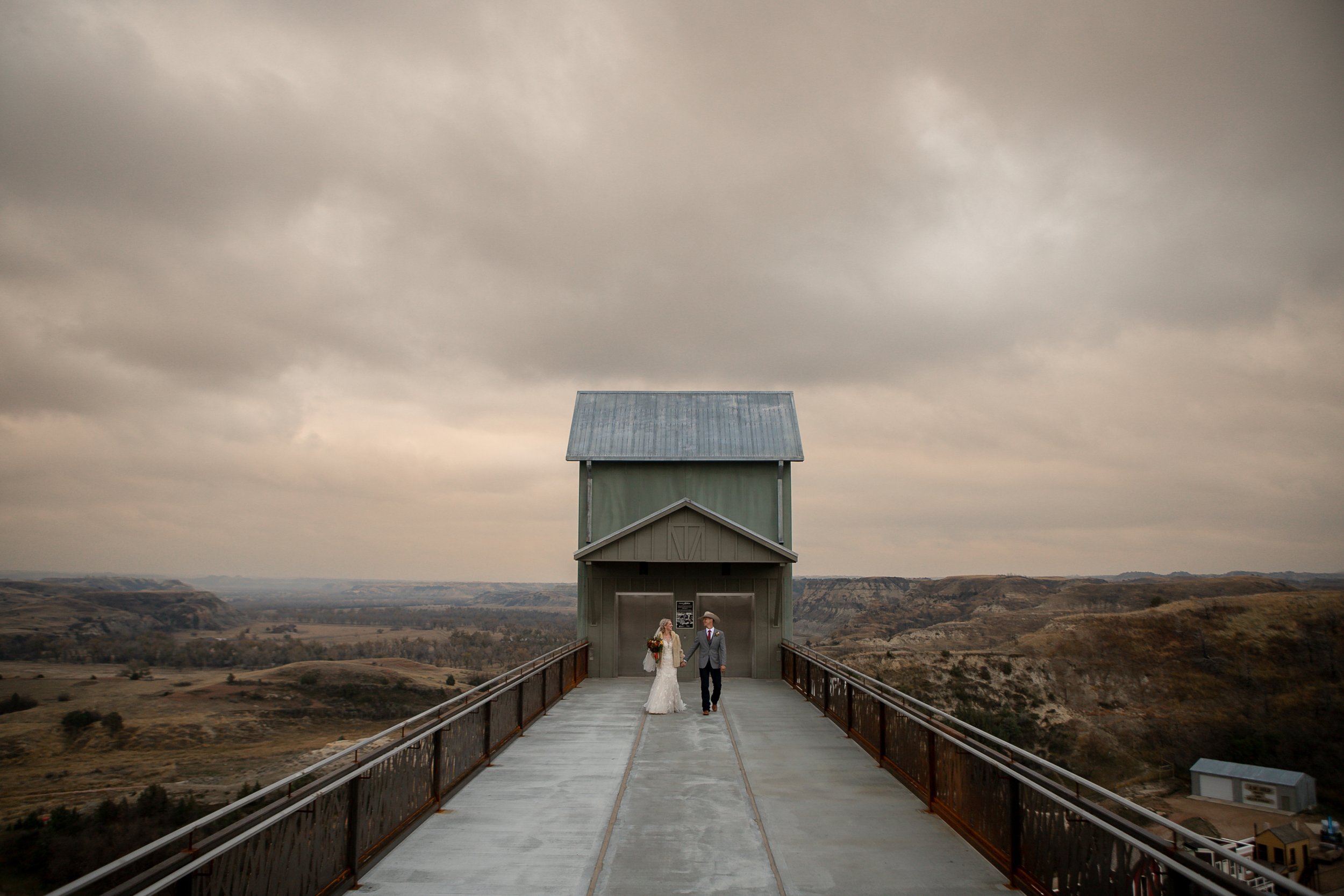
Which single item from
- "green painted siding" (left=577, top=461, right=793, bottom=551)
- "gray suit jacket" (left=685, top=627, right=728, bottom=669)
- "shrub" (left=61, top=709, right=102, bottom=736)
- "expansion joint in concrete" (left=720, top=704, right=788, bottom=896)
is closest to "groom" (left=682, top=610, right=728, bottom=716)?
"gray suit jacket" (left=685, top=627, right=728, bottom=669)

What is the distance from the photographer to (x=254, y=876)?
501cm

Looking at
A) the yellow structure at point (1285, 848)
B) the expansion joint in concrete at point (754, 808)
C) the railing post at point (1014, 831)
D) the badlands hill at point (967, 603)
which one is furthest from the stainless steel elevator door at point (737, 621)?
the badlands hill at point (967, 603)

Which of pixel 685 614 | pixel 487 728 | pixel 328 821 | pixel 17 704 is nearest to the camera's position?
pixel 328 821

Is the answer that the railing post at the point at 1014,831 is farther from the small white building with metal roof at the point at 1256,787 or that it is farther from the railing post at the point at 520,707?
the small white building with metal roof at the point at 1256,787

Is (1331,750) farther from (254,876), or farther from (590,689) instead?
(254,876)

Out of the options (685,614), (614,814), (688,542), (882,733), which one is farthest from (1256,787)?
(614,814)

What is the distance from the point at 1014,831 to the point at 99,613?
20700cm

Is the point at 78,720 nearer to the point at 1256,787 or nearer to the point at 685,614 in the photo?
the point at 685,614

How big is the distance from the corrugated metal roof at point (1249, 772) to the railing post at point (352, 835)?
67499 millimetres

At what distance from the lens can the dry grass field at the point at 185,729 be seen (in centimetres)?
5334

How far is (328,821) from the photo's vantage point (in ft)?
19.6

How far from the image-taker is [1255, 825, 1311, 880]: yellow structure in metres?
43.6

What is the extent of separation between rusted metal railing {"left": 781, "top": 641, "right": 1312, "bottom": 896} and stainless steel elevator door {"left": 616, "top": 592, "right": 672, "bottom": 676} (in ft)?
36.2

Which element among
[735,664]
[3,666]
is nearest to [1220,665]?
[735,664]
